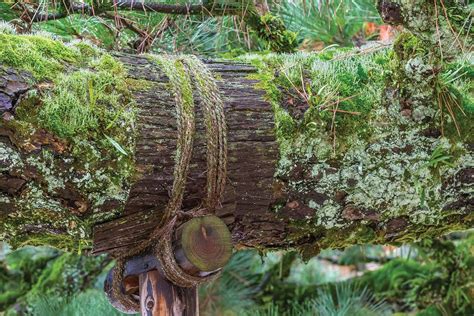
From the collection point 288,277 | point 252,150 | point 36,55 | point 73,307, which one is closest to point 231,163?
point 252,150

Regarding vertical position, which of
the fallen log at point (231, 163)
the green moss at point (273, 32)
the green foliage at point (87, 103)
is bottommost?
the fallen log at point (231, 163)

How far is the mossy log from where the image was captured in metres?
0.67

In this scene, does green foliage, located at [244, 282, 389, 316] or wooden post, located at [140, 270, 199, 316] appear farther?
green foliage, located at [244, 282, 389, 316]

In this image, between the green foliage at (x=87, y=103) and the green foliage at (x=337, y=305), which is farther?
the green foliage at (x=337, y=305)

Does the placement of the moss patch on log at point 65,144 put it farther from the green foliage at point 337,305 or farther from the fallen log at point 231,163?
the green foliage at point 337,305

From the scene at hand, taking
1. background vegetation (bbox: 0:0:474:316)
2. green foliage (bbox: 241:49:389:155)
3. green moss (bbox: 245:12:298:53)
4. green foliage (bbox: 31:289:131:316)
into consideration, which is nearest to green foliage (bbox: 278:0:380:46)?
background vegetation (bbox: 0:0:474:316)

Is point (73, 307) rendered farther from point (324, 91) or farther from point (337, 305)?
point (324, 91)

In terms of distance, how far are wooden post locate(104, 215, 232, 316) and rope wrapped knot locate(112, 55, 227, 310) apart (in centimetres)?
1

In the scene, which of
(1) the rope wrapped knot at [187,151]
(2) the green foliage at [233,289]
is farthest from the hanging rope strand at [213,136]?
(2) the green foliage at [233,289]

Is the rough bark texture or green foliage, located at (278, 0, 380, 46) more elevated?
green foliage, located at (278, 0, 380, 46)

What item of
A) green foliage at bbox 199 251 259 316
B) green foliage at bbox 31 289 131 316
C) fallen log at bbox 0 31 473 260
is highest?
fallen log at bbox 0 31 473 260

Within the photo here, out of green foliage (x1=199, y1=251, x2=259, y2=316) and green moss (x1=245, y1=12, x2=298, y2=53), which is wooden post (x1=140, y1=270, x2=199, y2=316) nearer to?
green moss (x1=245, y1=12, x2=298, y2=53)

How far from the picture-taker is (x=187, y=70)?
0.77 m

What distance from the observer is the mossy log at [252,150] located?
67cm
